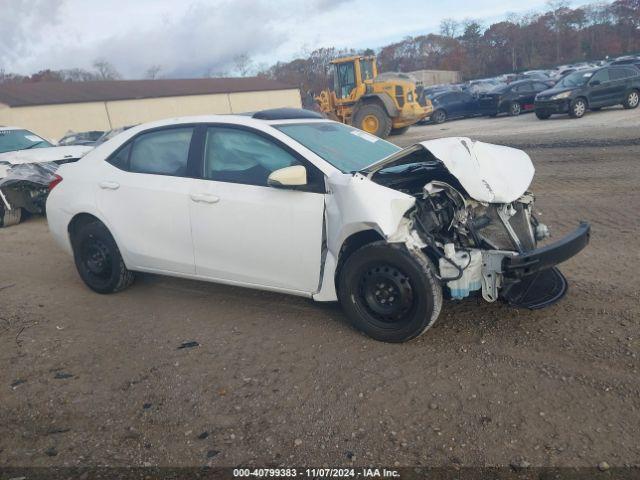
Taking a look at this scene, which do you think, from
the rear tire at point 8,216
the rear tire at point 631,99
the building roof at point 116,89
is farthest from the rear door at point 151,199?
the building roof at point 116,89

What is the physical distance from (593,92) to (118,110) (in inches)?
1228

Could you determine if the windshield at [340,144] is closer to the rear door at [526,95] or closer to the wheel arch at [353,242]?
the wheel arch at [353,242]

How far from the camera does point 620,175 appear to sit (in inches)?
351

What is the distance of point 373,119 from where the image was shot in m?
20.0

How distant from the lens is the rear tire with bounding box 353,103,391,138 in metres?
19.7

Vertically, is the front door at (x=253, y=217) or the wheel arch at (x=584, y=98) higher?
the wheel arch at (x=584, y=98)

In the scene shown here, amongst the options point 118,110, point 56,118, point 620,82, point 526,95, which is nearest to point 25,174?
point 620,82

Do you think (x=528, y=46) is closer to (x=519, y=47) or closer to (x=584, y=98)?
(x=519, y=47)

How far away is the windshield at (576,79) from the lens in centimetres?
1847

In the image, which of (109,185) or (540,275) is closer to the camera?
(540,275)

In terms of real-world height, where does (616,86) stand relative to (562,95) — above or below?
above

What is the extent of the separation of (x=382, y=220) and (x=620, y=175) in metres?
6.97

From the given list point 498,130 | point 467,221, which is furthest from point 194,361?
point 498,130

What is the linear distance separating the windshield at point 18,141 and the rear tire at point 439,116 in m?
18.1
